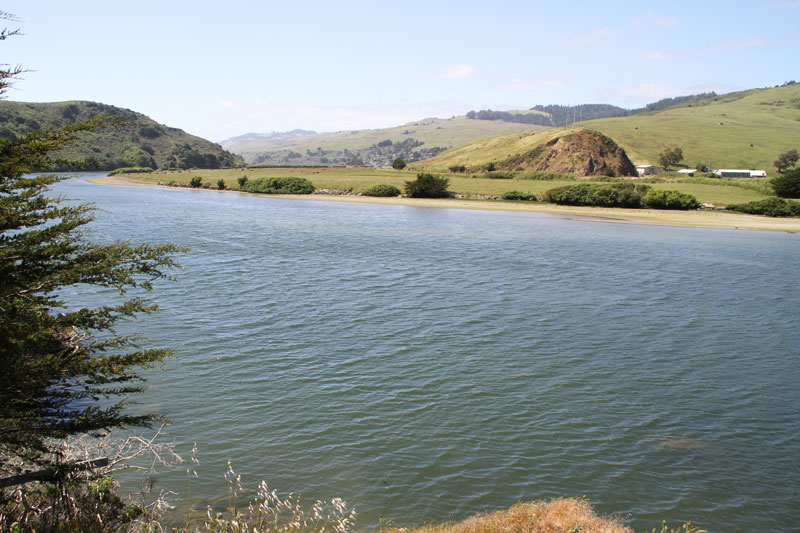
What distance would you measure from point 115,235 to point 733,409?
3634cm

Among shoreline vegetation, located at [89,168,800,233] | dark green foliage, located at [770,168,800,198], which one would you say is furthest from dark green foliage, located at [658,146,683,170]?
dark green foliage, located at [770,168,800,198]

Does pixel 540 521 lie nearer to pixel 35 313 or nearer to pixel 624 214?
pixel 35 313

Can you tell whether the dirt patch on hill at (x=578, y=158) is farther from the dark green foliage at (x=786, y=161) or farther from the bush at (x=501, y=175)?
the dark green foliage at (x=786, y=161)

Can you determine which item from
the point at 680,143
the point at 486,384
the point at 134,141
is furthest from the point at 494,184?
the point at 134,141

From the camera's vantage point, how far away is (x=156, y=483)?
9266 mm

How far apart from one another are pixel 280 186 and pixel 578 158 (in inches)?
1987

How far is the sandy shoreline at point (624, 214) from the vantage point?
53.9m

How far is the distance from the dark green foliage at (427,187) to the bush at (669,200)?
24.6 meters

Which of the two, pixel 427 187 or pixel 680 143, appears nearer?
pixel 427 187

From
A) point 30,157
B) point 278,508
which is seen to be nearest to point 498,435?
point 278,508

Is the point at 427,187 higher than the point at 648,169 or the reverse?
the reverse

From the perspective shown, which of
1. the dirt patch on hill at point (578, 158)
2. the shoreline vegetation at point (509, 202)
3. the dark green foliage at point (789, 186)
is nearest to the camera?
the shoreline vegetation at point (509, 202)

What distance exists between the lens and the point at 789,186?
63.3 metres

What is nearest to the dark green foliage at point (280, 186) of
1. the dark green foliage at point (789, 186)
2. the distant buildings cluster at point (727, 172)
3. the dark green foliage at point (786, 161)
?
the dark green foliage at point (789, 186)
